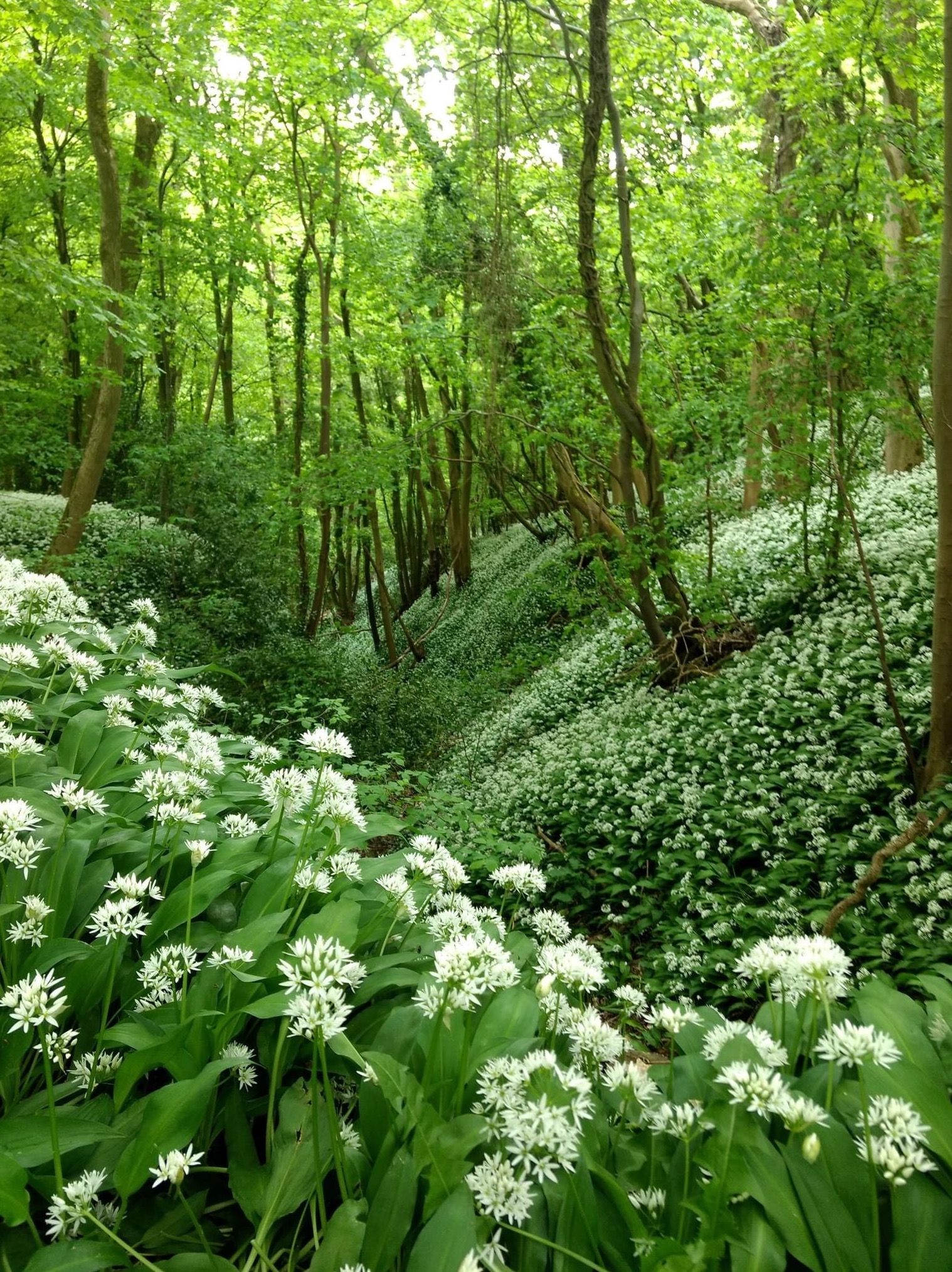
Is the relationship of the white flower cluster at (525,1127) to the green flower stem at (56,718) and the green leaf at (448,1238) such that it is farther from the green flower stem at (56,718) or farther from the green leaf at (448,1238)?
the green flower stem at (56,718)

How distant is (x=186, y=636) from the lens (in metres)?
8.51

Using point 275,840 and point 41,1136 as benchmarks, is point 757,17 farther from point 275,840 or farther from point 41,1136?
point 41,1136

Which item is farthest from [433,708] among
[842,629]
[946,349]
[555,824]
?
[946,349]

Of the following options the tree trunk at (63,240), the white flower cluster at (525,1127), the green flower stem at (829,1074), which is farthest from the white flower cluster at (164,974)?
the tree trunk at (63,240)

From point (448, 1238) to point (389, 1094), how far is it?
27cm

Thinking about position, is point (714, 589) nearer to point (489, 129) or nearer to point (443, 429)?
point (489, 129)

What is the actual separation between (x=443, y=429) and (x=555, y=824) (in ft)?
38.8

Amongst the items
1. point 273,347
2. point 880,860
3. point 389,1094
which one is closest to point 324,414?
point 273,347

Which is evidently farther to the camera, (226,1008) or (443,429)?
(443,429)

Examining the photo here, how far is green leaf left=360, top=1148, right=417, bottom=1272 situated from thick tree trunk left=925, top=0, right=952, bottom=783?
356 cm

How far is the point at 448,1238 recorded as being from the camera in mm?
1087

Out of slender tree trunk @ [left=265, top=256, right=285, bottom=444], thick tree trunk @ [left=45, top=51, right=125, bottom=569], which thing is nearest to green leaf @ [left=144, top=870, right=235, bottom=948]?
thick tree trunk @ [left=45, top=51, right=125, bottom=569]

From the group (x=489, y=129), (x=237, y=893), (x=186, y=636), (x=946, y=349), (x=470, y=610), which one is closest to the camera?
(x=237, y=893)

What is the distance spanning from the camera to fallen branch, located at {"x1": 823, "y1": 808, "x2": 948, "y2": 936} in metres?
3.36
